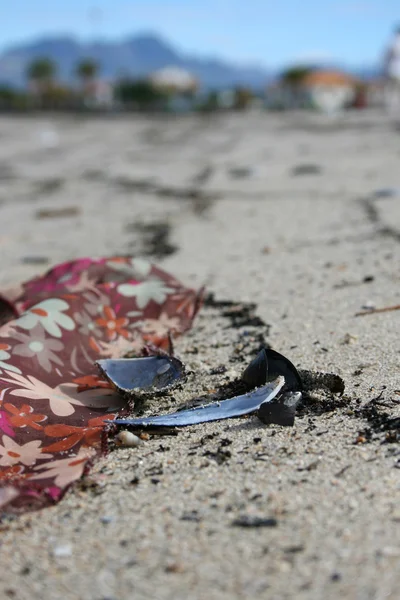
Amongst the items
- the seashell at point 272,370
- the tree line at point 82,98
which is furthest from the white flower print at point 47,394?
the tree line at point 82,98

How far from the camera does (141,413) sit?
2807mm

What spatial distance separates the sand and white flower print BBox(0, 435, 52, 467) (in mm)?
254

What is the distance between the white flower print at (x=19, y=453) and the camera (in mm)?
2381

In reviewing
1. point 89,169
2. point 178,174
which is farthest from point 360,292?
point 89,169

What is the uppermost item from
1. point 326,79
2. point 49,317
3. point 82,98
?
point 49,317

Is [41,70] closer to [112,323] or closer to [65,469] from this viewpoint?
[112,323]

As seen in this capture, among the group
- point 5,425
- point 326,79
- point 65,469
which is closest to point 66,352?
point 5,425

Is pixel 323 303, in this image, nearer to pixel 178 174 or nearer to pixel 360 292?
pixel 360 292

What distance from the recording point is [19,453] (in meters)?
2.44

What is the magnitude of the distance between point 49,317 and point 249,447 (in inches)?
56.6

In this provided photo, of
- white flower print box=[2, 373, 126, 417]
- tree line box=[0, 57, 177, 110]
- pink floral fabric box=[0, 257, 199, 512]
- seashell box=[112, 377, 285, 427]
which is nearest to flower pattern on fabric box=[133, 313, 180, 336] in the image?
pink floral fabric box=[0, 257, 199, 512]

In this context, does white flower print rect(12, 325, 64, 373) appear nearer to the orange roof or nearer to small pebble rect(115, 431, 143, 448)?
small pebble rect(115, 431, 143, 448)

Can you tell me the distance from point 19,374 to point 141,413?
1.96ft

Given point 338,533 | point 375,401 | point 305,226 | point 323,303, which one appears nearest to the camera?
point 338,533
